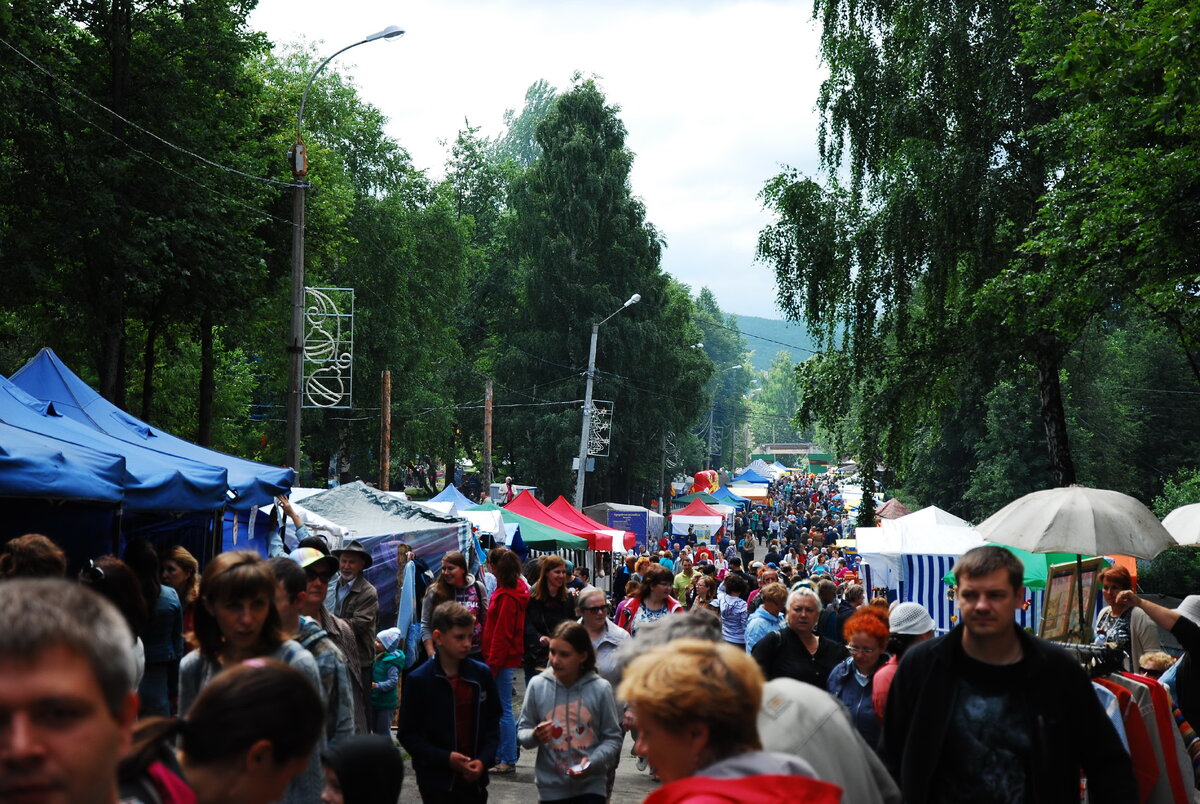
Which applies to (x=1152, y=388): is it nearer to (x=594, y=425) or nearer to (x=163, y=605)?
(x=594, y=425)

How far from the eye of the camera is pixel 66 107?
21438mm

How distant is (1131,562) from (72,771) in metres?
19.8

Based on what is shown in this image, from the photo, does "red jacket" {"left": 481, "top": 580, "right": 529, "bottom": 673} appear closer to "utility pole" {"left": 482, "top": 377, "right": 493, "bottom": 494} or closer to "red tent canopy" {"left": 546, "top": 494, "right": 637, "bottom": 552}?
"red tent canopy" {"left": 546, "top": 494, "right": 637, "bottom": 552}

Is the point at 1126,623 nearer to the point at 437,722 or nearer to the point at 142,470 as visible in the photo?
the point at 437,722

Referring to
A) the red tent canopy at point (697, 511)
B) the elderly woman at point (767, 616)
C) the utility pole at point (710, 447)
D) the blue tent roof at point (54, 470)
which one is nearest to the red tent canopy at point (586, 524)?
the elderly woman at point (767, 616)

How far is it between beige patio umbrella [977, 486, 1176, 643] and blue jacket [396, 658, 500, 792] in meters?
4.44

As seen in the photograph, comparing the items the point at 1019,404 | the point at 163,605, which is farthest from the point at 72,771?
the point at 1019,404

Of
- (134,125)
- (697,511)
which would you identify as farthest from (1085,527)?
(697,511)

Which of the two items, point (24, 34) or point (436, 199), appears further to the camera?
point (436, 199)

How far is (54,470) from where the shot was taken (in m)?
Answer: 8.88

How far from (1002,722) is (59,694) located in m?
2.96

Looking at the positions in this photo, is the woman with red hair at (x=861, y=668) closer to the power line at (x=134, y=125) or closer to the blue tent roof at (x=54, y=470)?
the blue tent roof at (x=54, y=470)

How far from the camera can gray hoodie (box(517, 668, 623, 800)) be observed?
614 cm

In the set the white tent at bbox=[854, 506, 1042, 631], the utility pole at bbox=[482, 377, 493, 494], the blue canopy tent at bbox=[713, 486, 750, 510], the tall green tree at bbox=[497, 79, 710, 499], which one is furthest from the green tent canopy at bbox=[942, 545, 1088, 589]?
the blue canopy tent at bbox=[713, 486, 750, 510]
